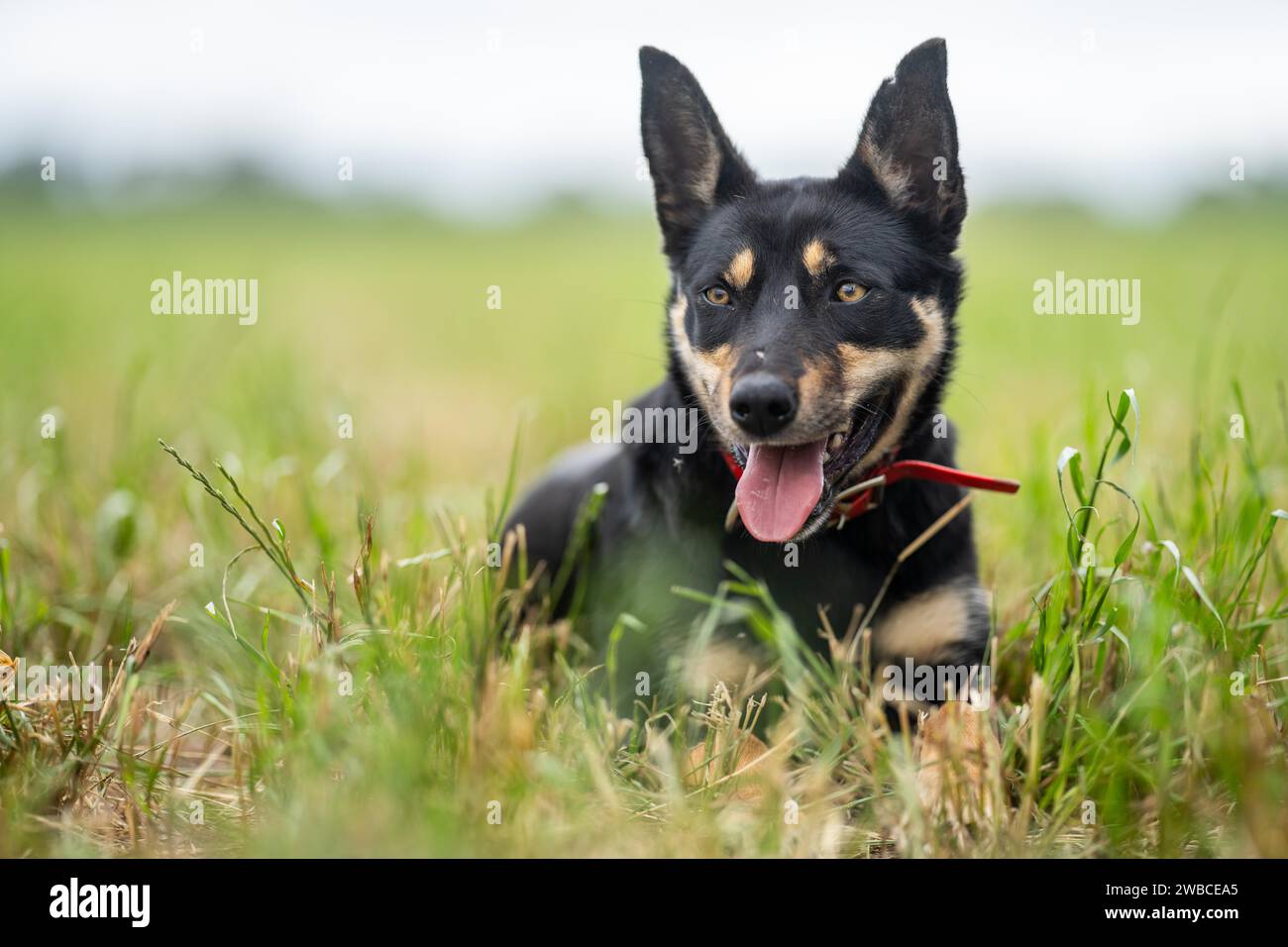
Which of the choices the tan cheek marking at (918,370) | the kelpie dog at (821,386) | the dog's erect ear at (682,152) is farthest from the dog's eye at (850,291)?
the dog's erect ear at (682,152)

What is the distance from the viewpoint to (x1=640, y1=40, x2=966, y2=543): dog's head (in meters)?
3.03

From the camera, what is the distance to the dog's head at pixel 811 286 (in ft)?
9.95

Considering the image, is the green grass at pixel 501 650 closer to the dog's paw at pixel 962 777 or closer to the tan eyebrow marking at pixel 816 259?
the dog's paw at pixel 962 777

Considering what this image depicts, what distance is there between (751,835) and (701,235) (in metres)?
2.02

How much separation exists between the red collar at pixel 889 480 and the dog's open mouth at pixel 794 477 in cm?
8

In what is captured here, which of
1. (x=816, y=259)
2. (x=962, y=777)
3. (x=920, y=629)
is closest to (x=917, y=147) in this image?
(x=816, y=259)

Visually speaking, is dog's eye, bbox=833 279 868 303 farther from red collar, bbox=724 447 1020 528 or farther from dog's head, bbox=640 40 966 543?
red collar, bbox=724 447 1020 528

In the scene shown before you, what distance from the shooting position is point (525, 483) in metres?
5.86

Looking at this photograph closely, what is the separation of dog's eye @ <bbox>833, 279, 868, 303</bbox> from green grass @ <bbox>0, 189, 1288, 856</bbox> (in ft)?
1.79

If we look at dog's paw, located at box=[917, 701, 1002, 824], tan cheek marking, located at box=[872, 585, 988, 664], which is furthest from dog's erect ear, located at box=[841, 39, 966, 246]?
dog's paw, located at box=[917, 701, 1002, 824]

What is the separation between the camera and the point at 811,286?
3250 millimetres
